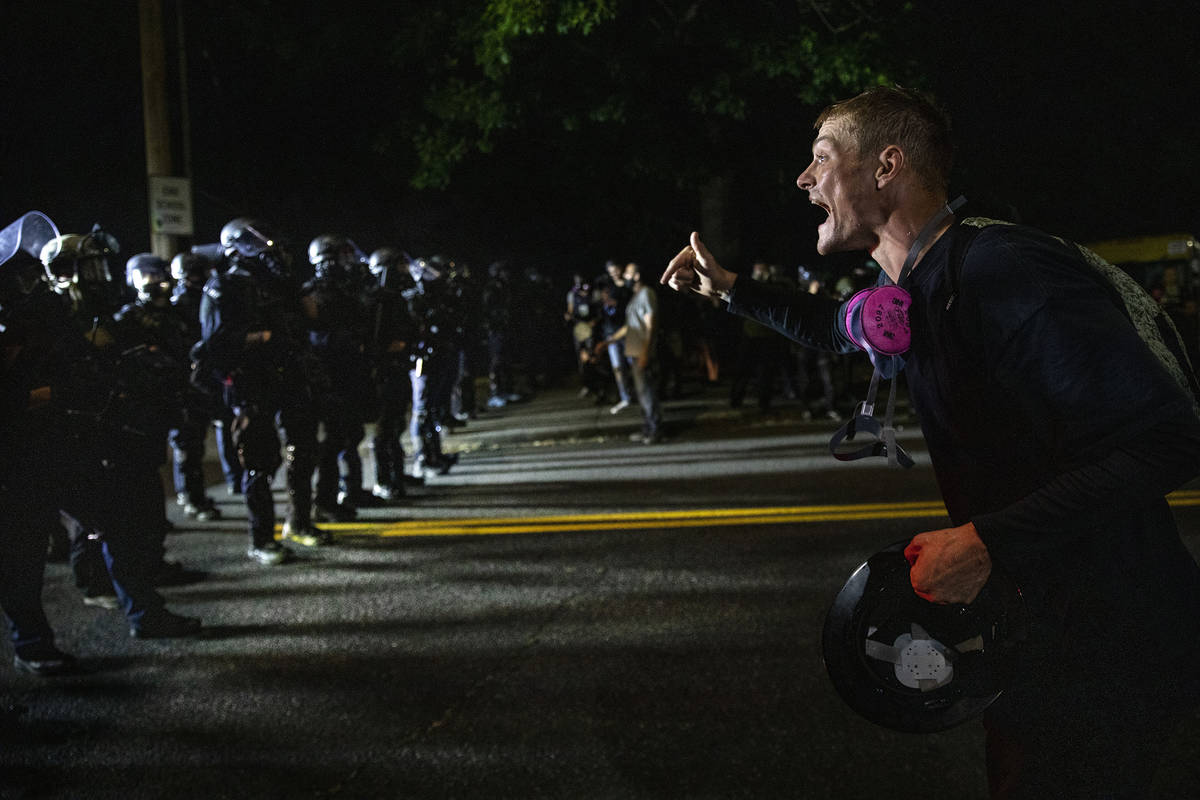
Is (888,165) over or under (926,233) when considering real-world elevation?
over

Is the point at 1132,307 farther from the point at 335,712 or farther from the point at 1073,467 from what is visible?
the point at 335,712

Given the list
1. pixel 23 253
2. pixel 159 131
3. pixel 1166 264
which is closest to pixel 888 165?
pixel 23 253

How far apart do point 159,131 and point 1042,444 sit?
10081mm

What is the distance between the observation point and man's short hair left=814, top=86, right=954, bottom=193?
2.18m

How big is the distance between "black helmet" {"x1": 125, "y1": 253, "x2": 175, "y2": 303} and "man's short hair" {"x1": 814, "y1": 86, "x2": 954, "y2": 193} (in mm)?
6876

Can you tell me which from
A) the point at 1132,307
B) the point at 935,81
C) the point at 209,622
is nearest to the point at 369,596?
the point at 209,622

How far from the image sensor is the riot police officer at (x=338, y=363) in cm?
834

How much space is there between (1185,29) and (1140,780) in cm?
2951

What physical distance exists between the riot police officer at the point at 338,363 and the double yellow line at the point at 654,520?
42cm

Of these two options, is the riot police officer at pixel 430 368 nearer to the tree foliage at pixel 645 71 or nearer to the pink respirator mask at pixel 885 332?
the tree foliage at pixel 645 71

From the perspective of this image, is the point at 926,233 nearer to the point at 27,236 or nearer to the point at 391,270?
the point at 27,236

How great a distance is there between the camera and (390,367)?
9445 millimetres

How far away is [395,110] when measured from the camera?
2445 centimetres

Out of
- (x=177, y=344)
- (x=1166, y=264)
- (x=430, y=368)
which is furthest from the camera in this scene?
(x=1166, y=264)
